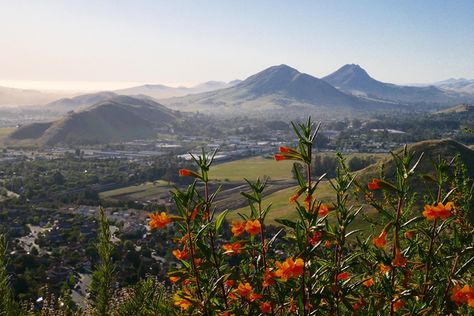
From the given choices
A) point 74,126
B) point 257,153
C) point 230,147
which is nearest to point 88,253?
point 257,153

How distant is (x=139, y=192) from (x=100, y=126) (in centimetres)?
7676

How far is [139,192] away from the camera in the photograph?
2064 inches

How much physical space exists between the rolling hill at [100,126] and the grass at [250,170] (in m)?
50.7

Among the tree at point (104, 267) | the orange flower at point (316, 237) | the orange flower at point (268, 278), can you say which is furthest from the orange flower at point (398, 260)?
the tree at point (104, 267)

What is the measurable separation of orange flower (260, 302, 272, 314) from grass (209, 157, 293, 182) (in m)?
50.9

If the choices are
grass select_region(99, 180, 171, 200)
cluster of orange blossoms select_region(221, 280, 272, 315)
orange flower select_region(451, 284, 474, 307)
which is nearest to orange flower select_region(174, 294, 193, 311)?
cluster of orange blossoms select_region(221, 280, 272, 315)

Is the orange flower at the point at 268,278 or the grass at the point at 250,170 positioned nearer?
the orange flower at the point at 268,278

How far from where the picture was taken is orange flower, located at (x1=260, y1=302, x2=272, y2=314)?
7.91 ft

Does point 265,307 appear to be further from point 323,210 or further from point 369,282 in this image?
point 369,282

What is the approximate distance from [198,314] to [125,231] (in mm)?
31177

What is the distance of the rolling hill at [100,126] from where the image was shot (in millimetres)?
107812

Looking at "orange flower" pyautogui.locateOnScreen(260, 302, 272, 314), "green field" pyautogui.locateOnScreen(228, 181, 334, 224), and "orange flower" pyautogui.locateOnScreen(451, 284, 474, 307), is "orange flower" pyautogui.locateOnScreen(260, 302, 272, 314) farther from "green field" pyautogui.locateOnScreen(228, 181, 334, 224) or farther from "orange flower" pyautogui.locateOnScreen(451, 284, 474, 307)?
"green field" pyautogui.locateOnScreen(228, 181, 334, 224)

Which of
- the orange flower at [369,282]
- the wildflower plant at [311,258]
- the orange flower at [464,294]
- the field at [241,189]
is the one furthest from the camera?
the field at [241,189]

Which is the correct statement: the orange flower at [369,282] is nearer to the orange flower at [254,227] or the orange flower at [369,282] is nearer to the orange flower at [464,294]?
the orange flower at [464,294]
